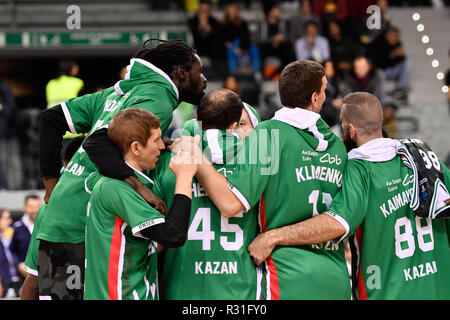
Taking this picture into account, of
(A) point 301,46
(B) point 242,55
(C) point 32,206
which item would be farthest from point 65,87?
(A) point 301,46

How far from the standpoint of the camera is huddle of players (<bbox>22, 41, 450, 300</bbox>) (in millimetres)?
3787

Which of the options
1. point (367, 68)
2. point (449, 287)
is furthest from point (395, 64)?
point (449, 287)

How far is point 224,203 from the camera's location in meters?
3.89

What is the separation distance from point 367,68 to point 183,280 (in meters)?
7.55

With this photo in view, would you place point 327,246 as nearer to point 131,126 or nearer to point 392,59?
point 131,126

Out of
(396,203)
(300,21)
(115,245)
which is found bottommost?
(115,245)

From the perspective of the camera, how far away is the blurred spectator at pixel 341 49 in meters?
11.6

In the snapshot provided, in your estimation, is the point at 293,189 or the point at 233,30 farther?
the point at 233,30

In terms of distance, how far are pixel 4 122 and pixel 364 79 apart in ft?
17.1

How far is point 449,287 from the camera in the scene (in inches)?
173

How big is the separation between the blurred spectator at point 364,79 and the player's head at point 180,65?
6.70 metres

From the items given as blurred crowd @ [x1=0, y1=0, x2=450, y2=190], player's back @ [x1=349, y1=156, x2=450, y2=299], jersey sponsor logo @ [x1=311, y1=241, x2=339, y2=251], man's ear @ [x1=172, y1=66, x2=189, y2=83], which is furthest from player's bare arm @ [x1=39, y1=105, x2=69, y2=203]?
blurred crowd @ [x1=0, y1=0, x2=450, y2=190]
